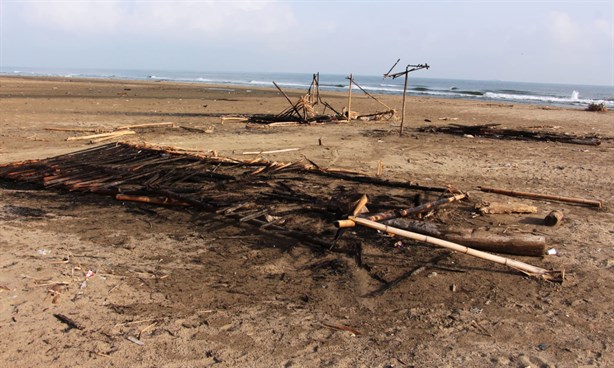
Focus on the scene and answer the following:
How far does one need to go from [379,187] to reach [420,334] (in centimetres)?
378

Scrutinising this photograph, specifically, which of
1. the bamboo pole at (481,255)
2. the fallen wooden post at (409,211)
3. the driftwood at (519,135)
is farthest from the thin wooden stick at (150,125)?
the bamboo pole at (481,255)

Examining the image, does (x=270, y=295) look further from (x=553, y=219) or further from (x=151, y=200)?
(x=553, y=219)

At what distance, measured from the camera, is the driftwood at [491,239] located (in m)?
4.87

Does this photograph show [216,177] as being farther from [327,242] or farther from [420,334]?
[420,334]

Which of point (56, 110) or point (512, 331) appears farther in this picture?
point (56, 110)

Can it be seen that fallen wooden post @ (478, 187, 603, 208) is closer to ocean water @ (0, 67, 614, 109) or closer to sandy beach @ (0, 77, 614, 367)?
sandy beach @ (0, 77, 614, 367)

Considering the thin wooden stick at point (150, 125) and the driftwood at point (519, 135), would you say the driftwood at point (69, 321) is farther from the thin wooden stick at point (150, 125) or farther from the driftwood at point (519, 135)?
the driftwood at point (519, 135)

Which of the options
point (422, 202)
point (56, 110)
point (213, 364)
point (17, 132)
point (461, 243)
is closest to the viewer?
point (213, 364)

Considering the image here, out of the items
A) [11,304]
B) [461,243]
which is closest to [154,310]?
[11,304]

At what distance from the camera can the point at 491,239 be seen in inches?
196

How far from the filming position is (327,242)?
5.17 metres

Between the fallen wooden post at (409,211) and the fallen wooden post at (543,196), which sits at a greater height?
the fallen wooden post at (409,211)

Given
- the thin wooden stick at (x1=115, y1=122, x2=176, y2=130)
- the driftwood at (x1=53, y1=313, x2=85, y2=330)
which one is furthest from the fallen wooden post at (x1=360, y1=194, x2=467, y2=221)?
the thin wooden stick at (x1=115, y1=122, x2=176, y2=130)

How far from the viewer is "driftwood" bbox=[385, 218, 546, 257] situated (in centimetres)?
487
